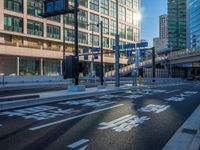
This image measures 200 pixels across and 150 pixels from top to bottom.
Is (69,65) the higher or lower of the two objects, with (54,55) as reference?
lower

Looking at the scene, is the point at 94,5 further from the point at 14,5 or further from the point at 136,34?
the point at 14,5

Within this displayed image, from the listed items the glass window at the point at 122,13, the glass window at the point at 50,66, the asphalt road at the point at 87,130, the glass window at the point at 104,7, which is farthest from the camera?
the glass window at the point at 122,13

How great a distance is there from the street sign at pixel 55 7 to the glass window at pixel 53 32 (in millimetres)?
34034

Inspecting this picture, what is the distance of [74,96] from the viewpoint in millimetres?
16125

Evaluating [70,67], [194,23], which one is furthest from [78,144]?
[194,23]

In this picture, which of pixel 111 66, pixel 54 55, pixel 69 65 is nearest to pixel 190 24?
pixel 111 66

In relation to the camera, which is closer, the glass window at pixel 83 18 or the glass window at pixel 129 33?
the glass window at pixel 83 18

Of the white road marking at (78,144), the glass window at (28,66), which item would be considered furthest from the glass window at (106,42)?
the white road marking at (78,144)

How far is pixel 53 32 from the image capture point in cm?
5841

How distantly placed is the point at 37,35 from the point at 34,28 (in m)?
1.64

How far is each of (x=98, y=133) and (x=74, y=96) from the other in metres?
9.45

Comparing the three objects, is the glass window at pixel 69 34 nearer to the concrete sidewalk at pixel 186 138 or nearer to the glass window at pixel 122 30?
the glass window at pixel 122 30

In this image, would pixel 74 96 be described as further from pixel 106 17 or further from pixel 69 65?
pixel 106 17

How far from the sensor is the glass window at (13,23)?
Answer: 4766cm
